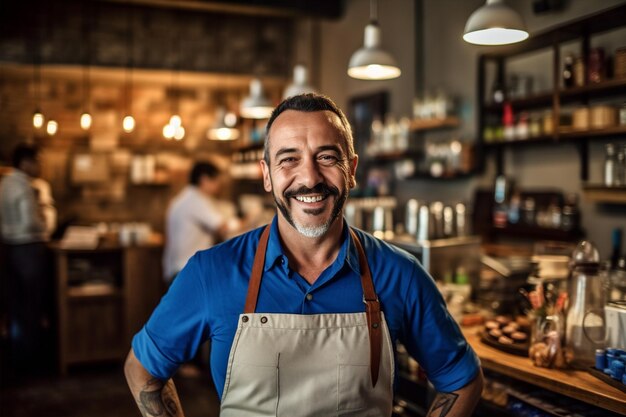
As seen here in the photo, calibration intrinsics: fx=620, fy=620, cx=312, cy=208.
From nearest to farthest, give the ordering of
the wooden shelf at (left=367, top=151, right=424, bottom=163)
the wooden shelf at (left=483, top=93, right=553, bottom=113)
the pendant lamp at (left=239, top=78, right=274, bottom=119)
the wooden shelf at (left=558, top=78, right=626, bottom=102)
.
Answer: the wooden shelf at (left=558, top=78, right=626, bottom=102)
the wooden shelf at (left=483, top=93, right=553, bottom=113)
the pendant lamp at (left=239, top=78, right=274, bottom=119)
the wooden shelf at (left=367, top=151, right=424, bottom=163)

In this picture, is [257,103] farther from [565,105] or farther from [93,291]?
[565,105]

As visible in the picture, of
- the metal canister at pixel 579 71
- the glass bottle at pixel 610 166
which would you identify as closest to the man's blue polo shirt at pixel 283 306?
the glass bottle at pixel 610 166

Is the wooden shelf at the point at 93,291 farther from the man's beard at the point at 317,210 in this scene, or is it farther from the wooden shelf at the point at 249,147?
the man's beard at the point at 317,210

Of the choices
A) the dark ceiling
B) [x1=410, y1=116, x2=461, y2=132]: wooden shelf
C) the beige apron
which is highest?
the dark ceiling

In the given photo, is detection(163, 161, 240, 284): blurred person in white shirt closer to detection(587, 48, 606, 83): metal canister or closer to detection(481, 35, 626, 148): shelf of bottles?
detection(481, 35, 626, 148): shelf of bottles

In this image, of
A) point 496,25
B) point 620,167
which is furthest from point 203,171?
point 620,167

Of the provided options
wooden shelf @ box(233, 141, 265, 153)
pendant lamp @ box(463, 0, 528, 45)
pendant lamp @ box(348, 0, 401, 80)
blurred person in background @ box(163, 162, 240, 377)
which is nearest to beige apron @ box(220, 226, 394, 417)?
pendant lamp @ box(463, 0, 528, 45)

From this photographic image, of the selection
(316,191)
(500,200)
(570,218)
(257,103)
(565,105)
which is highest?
Result: (257,103)

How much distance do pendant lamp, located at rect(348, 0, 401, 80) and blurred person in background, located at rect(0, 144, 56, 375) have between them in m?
3.12

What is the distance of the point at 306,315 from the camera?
174cm

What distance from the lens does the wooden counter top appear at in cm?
193

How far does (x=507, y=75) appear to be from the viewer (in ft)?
17.0

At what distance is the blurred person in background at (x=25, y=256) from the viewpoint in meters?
5.50

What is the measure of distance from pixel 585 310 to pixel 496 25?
1.41m
